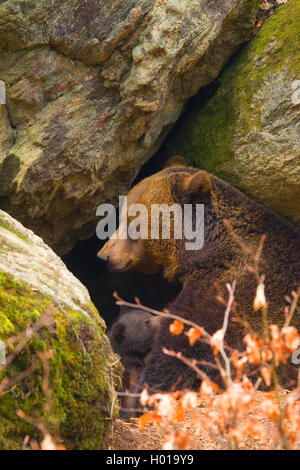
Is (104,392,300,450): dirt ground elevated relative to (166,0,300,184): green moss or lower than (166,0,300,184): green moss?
lower

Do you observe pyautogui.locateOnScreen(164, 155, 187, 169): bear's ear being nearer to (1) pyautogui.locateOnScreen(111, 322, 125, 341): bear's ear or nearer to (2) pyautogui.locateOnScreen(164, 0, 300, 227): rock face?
(2) pyautogui.locateOnScreen(164, 0, 300, 227): rock face

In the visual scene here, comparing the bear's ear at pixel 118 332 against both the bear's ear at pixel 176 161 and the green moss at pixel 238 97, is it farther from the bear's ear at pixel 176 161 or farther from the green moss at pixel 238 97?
the green moss at pixel 238 97

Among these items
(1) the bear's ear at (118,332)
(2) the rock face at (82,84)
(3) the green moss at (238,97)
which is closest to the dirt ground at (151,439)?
(1) the bear's ear at (118,332)

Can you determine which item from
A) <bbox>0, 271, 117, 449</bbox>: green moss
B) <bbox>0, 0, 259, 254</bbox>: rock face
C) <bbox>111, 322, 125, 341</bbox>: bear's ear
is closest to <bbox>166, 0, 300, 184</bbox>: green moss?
<bbox>0, 0, 259, 254</bbox>: rock face

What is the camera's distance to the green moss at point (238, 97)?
6348 millimetres

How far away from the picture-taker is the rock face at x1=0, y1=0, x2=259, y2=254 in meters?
5.48

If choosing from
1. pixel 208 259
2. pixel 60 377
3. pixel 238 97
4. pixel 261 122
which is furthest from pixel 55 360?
pixel 238 97

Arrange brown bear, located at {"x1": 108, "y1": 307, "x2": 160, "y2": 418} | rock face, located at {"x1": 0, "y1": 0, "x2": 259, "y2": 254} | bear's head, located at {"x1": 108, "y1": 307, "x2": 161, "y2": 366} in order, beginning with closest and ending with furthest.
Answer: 1. rock face, located at {"x1": 0, "y1": 0, "x2": 259, "y2": 254}
2. brown bear, located at {"x1": 108, "y1": 307, "x2": 160, "y2": 418}
3. bear's head, located at {"x1": 108, "y1": 307, "x2": 161, "y2": 366}

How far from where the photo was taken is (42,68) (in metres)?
5.55

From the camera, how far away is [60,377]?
322 centimetres

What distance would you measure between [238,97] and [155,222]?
1942 mm

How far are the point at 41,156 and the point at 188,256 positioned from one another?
1.89 meters

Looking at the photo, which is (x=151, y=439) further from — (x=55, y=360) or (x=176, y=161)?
(x=176, y=161)

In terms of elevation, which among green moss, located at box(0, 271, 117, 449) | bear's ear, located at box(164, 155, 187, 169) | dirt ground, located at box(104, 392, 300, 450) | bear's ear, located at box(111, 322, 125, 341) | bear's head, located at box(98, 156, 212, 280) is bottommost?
dirt ground, located at box(104, 392, 300, 450)
